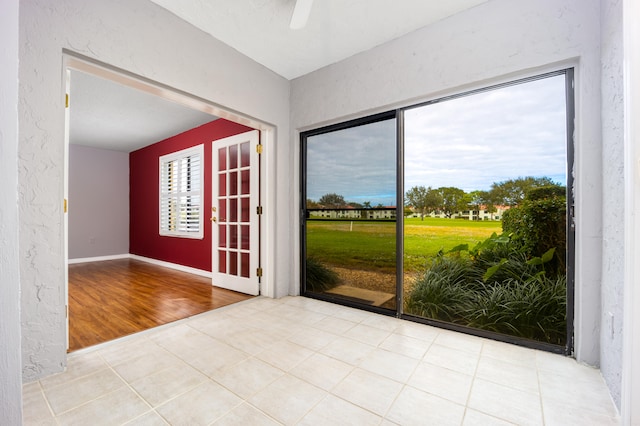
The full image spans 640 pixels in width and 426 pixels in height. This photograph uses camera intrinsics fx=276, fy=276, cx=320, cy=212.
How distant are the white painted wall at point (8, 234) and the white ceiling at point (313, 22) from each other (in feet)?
5.93

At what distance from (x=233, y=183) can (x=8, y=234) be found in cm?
304

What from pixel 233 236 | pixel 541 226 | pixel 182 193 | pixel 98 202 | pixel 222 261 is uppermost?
pixel 182 193

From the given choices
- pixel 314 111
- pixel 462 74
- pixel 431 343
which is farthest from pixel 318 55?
pixel 431 343

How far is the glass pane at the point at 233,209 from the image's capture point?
3.71 m

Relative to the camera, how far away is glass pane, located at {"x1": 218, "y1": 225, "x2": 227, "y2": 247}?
3.83 m

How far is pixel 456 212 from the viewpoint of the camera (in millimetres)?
2787

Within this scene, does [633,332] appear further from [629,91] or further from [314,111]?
[314,111]

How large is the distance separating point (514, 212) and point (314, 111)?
221cm

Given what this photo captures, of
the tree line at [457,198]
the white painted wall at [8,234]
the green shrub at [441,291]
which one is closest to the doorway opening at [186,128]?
the tree line at [457,198]

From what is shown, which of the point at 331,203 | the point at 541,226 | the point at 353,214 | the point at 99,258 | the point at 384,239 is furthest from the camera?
the point at 99,258

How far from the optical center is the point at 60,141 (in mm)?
1724

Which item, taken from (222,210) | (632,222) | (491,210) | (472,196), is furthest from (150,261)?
(632,222)

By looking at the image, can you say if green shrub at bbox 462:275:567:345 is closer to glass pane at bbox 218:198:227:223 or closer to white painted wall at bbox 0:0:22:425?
white painted wall at bbox 0:0:22:425

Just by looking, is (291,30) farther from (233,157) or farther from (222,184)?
(222,184)
